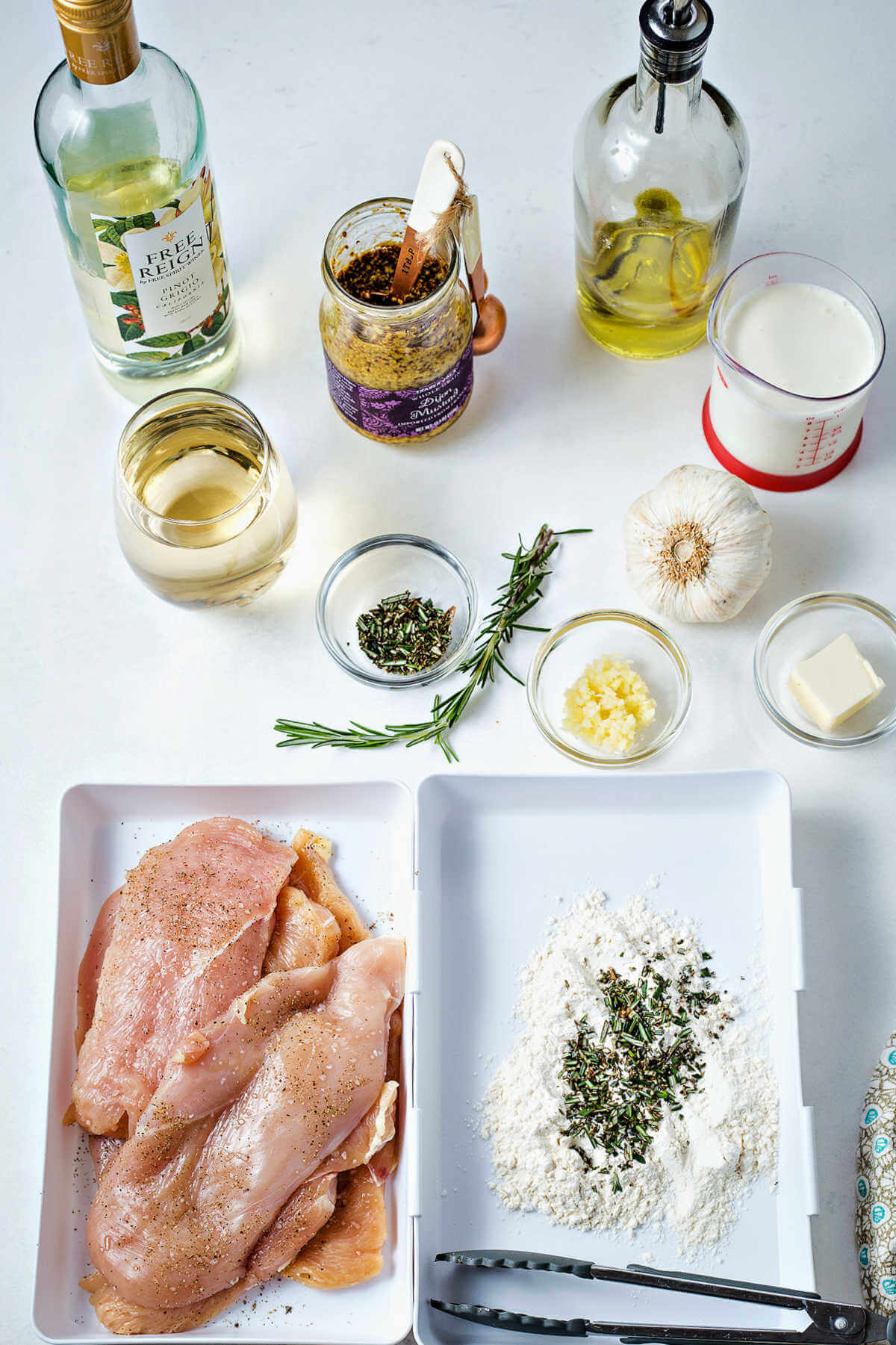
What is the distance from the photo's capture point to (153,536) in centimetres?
143

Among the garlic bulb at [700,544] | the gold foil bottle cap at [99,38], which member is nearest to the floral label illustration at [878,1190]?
the garlic bulb at [700,544]

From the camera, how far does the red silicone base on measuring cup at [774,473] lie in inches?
63.1

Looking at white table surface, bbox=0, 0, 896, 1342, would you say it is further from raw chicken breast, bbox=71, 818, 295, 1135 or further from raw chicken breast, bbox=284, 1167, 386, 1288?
raw chicken breast, bbox=284, 1167, 386, 1288

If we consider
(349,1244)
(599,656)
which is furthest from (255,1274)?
(599,656)

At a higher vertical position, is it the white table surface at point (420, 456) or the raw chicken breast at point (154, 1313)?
the white table surface at point (420, 456)

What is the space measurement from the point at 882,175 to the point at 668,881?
99 cm

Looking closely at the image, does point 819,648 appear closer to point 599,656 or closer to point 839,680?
point 839,680

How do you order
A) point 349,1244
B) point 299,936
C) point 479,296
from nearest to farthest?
point 349,1244
point 299,936
point 479,296

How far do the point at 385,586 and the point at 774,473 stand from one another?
0.50m

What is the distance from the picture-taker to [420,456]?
5.49ft

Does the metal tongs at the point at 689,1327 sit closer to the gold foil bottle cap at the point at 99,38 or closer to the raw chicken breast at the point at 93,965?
the raw chicken breast at the point at 93,965

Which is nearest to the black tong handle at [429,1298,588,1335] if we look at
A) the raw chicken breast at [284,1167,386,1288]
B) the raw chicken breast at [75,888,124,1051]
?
the raw chicken breast at [284,1167,386,1288]

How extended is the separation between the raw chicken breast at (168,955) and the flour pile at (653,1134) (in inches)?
12.2

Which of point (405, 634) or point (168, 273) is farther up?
point (168, 273)
